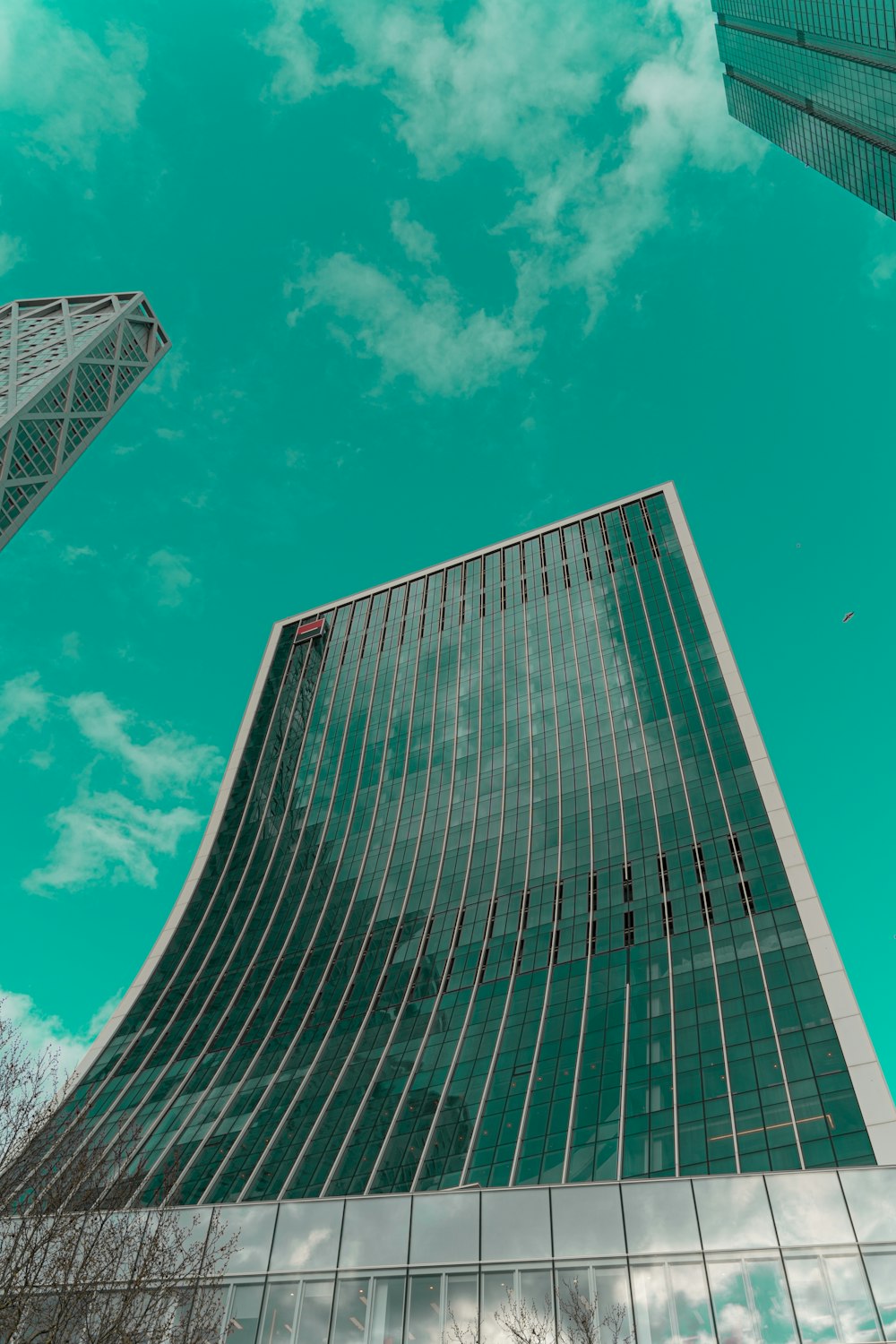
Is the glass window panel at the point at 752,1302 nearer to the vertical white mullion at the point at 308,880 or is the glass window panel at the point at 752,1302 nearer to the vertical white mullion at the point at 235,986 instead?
the vertical white mullion at the point at 235,986

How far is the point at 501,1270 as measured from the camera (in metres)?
31.2

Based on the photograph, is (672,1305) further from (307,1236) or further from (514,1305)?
(307,1236)

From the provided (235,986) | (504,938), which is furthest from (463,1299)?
(235,986)

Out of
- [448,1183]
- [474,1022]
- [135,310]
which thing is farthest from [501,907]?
[135,310]

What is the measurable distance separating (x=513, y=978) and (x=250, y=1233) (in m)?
37.0

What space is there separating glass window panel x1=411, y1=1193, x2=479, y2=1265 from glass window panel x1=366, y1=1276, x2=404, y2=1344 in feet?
3.35

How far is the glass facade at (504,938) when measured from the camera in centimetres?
5244

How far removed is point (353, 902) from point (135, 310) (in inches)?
4165

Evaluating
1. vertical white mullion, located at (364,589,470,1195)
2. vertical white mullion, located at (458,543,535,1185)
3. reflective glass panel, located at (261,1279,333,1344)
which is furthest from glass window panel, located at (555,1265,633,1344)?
vertical white mullion, located at (364,589,470,1195)

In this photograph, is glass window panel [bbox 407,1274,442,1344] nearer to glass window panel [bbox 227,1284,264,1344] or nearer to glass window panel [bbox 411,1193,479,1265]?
glass window panel [bbox 411,1193,479,1265]

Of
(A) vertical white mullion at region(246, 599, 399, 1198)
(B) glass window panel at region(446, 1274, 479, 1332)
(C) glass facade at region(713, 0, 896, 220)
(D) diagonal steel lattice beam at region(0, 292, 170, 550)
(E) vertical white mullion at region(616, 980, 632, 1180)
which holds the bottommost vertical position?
(B) glass window panel at region(446, 1274, 479, 1332)

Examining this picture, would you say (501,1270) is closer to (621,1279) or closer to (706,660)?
(621,1279)

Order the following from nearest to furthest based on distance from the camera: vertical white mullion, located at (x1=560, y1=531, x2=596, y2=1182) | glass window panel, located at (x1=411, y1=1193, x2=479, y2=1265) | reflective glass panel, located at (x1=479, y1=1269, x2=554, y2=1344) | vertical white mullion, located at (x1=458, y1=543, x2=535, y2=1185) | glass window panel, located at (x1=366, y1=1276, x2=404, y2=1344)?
1. reflective glass panel, located at (x1=479, y1=1269, x2=554, y2=1344)
2. glass window panel, located at (x1=366, y1=1276, x2=404, y2=1344)
3. glass window panel, located at (x1=411, y1=1193, x2=479, y2=1265)
4. vertical white mullion, located at (x1=560, y1=531, x2=596, y2=1182)
5. vertical white mullion, located at (x1=458, y1=543, x2=535, y2=1185)

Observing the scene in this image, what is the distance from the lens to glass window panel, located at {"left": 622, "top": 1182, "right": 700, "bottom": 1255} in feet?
103
